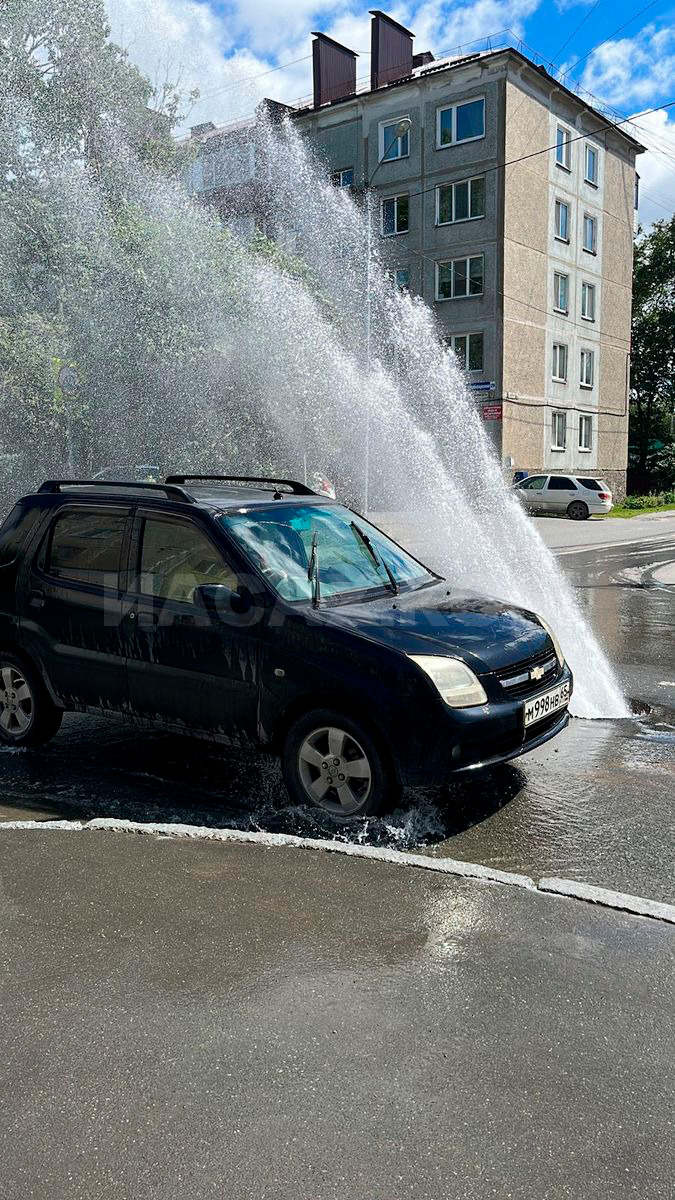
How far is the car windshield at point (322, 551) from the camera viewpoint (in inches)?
210

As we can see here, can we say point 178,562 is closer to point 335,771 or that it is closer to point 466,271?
point 335,771

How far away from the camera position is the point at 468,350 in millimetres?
37312

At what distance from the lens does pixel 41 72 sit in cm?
2527

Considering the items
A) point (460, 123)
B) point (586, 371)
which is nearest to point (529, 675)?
point (460, 123)

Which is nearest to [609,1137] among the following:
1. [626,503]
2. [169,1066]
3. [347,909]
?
[169,1066]

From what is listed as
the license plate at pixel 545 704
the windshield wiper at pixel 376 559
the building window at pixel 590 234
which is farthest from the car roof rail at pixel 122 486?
the building window at pixel 590 234

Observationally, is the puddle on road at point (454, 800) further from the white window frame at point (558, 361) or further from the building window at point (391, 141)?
the building window at point (391, 141)

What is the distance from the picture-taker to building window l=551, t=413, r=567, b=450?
40.1 m

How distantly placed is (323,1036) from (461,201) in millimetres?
37991

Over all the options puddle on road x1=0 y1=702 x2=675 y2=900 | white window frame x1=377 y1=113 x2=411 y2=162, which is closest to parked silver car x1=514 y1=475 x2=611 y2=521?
white window frame x1=377 y1=113 x2=411 y2=162

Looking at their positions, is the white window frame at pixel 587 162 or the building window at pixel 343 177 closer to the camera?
the building window at pixel 343 177

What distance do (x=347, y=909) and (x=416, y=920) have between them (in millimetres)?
275

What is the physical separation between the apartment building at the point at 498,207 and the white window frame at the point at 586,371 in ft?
0.28

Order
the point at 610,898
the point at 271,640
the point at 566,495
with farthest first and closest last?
the point at 566,495, the point at 271,640, the point at 610,898
